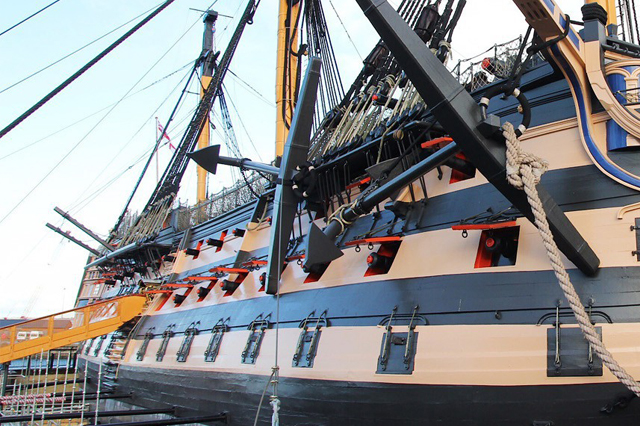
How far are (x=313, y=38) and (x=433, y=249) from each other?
13305 mm

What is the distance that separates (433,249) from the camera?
24.9 feet

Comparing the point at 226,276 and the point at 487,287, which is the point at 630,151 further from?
the point at 226,276

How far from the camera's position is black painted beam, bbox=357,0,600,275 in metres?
5.60

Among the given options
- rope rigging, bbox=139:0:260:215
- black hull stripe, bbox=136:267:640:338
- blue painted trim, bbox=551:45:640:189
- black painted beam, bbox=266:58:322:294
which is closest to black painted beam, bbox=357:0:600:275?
black hull stripe, bbox=136:267:640:338

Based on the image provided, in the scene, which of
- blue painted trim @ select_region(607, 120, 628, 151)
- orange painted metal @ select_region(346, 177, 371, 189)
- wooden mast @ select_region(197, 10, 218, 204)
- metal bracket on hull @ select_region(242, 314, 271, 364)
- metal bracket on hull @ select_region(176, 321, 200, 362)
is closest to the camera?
blue painted trim @ select_region(607, 120, 628, 151)

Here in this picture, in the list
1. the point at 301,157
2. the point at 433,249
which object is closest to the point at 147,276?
the point at 301,157

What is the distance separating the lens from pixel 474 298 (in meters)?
6.60

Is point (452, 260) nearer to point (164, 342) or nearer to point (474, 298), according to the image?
point (474, 298)

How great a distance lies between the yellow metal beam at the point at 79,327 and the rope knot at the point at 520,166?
12.6 m

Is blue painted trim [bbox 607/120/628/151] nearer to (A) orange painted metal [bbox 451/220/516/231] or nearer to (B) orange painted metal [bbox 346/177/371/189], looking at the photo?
(A) orange painted metal [bbox 451/220/516/231]

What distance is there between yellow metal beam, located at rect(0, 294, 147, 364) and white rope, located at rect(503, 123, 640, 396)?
12.7 meters

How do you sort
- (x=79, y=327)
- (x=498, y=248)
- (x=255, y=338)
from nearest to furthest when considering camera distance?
1. (x=498, y=248)
2. (x=255, y=338)
3. (x=79, y=327)

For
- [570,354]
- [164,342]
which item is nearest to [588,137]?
[570,354]

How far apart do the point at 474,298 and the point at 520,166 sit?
1.84 m
